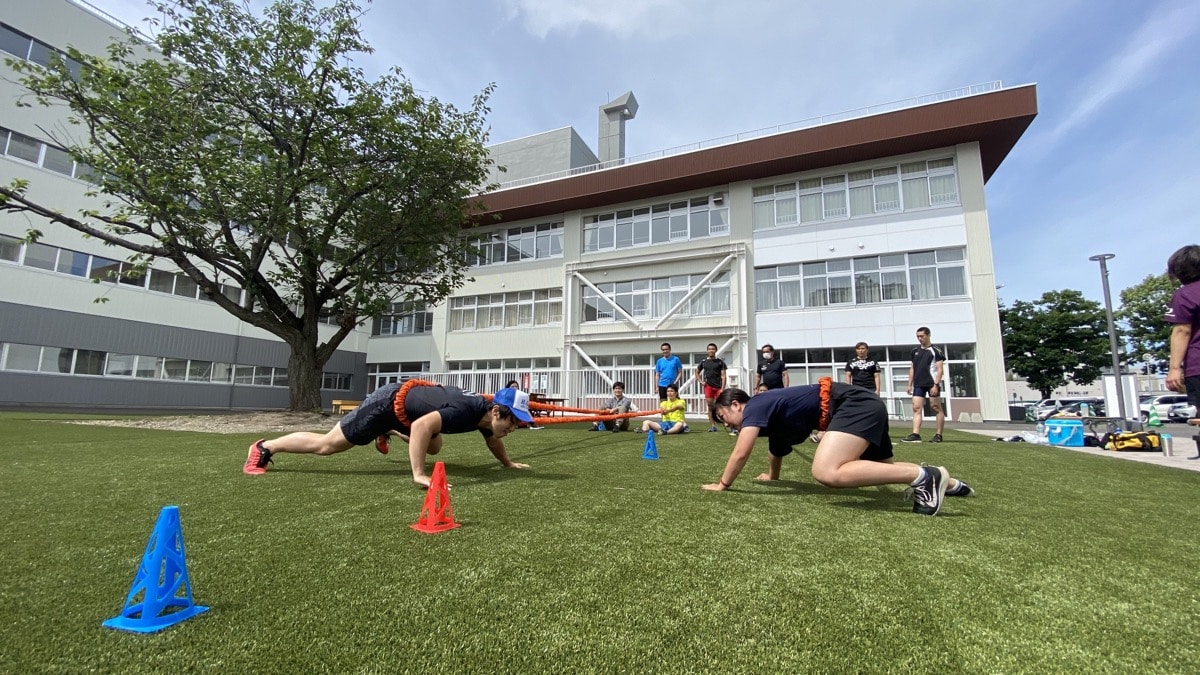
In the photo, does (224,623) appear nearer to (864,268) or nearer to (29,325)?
(864,268)

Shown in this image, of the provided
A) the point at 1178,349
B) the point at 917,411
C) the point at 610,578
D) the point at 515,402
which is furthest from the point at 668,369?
the point at 610,578

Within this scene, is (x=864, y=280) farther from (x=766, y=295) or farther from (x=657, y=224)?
(x=657, y=224)

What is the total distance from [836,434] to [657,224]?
1973cm

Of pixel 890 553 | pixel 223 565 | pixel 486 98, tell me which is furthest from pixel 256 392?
pixel 890 553

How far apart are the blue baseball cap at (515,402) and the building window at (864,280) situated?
1672 centimetres

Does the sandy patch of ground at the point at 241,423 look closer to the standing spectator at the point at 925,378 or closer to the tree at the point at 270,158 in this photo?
the tree at the point at 270,158

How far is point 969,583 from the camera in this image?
211cm

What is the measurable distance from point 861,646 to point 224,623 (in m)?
2.06

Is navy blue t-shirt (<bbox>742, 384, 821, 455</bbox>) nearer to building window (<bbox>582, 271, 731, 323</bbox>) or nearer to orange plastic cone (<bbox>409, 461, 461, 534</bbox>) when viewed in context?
orange plastic cone (<bbox>409, 461, 461, 534</bbox>)

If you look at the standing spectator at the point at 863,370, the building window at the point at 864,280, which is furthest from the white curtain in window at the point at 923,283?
the standing spectator at the point at 863,370

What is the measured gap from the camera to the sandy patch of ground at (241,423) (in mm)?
10562

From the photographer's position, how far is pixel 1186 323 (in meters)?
3.51

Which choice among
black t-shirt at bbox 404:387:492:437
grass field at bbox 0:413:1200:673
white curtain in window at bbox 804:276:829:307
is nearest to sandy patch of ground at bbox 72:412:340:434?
grass field at bbox 0:413:1200:673

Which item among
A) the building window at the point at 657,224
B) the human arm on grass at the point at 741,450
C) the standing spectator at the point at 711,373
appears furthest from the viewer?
the building window at the point at 657,224
